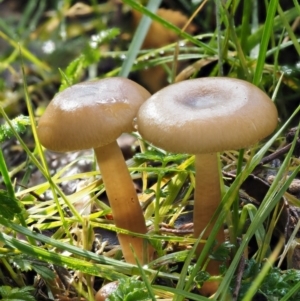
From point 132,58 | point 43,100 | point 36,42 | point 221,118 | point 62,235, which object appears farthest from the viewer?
point 36,42

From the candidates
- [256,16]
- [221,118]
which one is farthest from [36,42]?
[221,118]

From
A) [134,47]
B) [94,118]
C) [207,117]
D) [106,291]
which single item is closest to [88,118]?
[94,118]

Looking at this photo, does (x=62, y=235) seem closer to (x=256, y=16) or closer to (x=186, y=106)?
(x=186, y=106)

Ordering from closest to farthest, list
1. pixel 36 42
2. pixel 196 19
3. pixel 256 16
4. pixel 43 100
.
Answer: pixel 256 16 < pixel 43 100 < pixel 196 19 < pixel 36 42

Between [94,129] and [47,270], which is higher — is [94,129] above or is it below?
above

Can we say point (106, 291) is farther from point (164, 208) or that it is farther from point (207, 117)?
point (207, 117)

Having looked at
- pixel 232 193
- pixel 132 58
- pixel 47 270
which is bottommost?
pixel 47 270

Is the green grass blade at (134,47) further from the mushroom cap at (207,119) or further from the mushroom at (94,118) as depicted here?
the mushroom cap at (207,119)

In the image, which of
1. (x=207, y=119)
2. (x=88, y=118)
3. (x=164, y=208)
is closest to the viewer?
(x=207, y=119)
